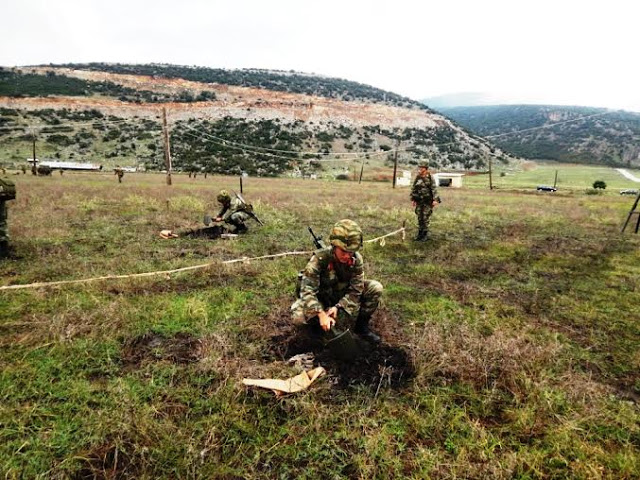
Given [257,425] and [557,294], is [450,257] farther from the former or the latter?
[257,425]

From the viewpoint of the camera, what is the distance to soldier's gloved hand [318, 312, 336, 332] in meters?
3.97

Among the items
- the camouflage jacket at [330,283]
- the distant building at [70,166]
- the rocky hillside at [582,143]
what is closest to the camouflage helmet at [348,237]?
the camouflage jacket at [330,283]

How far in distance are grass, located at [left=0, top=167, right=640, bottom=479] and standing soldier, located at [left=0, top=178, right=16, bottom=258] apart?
0.44 meters

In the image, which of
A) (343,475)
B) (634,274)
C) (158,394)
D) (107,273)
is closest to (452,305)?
(343,475)

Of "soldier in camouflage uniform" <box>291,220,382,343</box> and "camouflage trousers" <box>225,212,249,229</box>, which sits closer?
"soldier in camouflage uniform" <box>291,220,382,343</box>

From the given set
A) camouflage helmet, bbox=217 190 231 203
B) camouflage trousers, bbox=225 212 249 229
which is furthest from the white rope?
camouflage helmet, bbox=217 190 231 203

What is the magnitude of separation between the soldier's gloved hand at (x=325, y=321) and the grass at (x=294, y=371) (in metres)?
0.32

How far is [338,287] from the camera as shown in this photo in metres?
4.71

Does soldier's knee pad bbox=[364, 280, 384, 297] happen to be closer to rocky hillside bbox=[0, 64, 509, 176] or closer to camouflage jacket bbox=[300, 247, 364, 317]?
camouflage jacket bbox=[300, 247, 364, 317]

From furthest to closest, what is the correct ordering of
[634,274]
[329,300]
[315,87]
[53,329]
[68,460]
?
1. [315,87]
2. [634,274]
3. [329,300]
4. [53,329]
5. [68,460]

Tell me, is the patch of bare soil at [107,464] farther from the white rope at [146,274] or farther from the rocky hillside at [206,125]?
the rocky hillside at [206,125]

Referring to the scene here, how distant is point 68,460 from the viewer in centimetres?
262

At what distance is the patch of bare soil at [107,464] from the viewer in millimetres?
2564

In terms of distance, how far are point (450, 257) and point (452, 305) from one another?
126 inches
